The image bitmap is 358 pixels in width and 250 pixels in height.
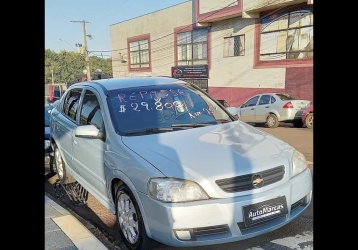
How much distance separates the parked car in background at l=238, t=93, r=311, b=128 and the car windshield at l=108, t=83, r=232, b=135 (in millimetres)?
7924

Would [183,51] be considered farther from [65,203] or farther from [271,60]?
[65,203]

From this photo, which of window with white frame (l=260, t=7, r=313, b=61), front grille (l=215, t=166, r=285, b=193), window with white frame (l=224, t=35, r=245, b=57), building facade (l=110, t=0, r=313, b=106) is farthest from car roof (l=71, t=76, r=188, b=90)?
window with white frame (l=224, t=35, r=245, b=57)

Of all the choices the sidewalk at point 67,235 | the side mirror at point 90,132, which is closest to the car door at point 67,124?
the sidewalk at point 67,235

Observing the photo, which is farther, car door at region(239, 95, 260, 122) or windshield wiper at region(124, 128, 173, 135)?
car door at region(239, 95, 260, 122)

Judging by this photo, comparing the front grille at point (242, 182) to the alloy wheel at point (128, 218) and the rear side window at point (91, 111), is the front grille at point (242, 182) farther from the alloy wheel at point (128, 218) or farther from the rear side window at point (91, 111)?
the rear side window at point (91, 111)

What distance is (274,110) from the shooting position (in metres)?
11.6

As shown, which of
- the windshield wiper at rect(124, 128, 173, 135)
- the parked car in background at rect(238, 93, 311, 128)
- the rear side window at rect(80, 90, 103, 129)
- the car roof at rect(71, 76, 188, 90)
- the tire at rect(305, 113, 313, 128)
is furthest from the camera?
the parked car in background at rect(238, 93, 311, 128)

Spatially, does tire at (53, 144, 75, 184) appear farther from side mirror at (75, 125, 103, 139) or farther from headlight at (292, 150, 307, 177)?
headlight at (292, 150, 307, 177)

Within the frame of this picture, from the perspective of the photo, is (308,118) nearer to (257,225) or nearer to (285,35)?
(257,225)

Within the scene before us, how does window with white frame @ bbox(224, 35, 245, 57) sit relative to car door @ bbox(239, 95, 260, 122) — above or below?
above

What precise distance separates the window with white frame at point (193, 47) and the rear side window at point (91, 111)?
1824 cm

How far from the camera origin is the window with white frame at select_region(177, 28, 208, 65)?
70.8 ft

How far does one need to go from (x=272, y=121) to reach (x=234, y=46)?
8.86 meters
